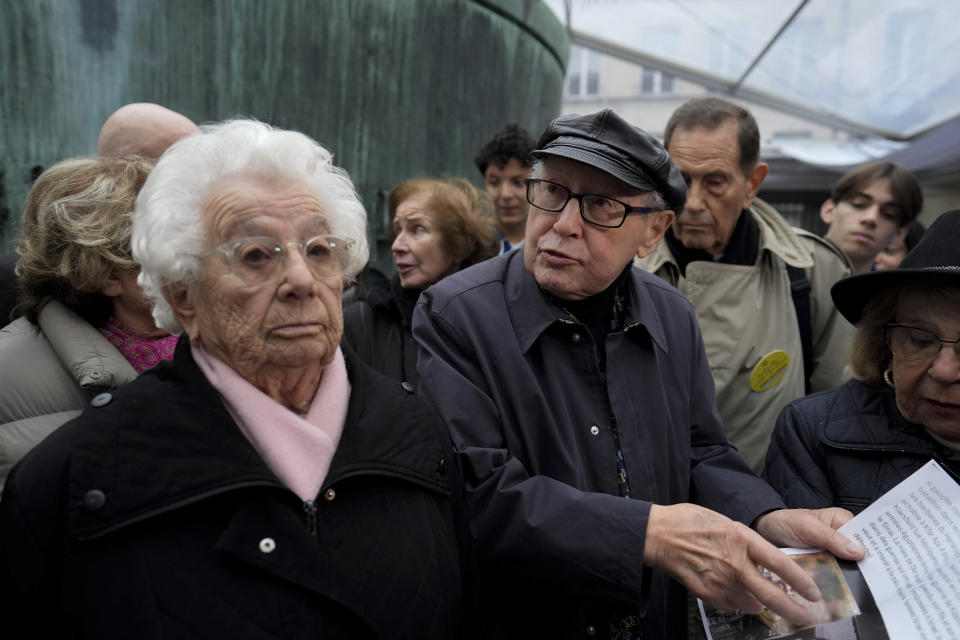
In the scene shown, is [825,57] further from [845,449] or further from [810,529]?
[810,529]

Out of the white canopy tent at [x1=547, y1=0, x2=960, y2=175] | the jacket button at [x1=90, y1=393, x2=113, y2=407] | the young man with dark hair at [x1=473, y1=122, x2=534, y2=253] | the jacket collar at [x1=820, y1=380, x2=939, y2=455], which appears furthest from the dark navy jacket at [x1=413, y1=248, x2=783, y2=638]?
the white canopy tent at [x1=547, y1=0, x2=960, y2=175]

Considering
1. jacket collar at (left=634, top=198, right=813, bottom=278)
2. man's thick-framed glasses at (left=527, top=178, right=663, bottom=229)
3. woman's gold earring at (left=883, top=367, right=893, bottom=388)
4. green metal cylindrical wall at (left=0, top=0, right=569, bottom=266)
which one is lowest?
woman's gold earring at (left=883, top=367, right=893, bottom=388)

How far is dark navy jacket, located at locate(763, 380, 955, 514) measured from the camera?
190 cm

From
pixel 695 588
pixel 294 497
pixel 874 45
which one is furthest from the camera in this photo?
pixel 874 45

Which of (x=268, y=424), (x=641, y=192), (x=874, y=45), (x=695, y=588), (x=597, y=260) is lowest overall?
(x=695, y=588)

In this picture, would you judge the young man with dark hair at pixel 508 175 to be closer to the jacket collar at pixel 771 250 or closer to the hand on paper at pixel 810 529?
the jacket collar at pixel 771 250

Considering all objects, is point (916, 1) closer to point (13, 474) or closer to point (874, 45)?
point (874, 45)

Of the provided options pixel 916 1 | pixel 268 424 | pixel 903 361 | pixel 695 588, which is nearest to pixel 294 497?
pixel 268 424

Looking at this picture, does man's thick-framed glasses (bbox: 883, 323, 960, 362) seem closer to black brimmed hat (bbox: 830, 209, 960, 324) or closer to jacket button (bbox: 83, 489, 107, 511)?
black brimmed hat (bbox: 830, 209, 960, 324)

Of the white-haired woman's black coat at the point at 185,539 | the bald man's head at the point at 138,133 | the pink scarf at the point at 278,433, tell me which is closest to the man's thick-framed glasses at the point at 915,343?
the white-haired woman's black coat at the point at 185,539

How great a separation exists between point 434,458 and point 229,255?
2.04ft

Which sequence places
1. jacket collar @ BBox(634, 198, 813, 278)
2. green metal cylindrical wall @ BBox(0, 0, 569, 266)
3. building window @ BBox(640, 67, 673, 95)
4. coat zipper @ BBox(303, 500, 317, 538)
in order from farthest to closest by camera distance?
building window @ BBox(640, 67, 673, 95) → green metal cylindrical wall @ BBox(0, 0, 569, 266) → jacket collar @ BBox(634, 198, 813, 278) → coat zipper @ BBox(303, 500, 317, 538)

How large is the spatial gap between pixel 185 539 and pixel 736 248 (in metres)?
2.35

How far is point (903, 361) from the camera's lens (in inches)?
75.0
